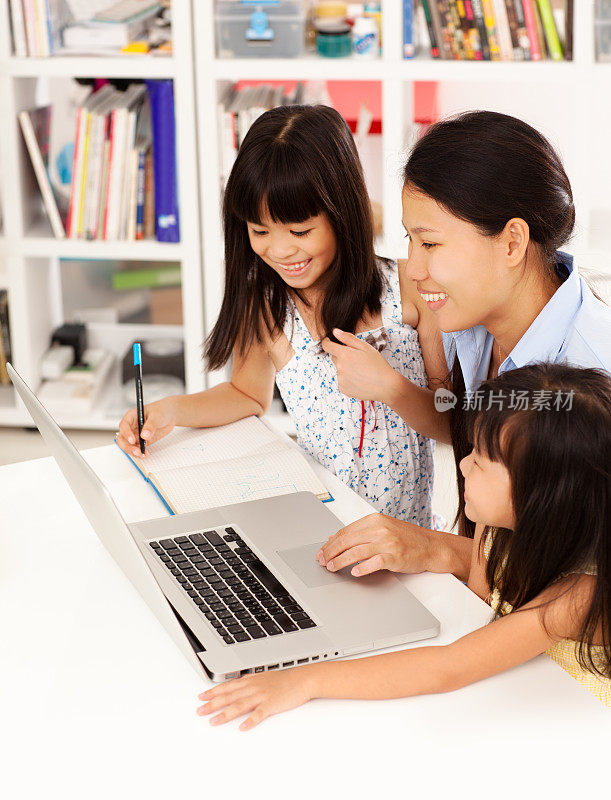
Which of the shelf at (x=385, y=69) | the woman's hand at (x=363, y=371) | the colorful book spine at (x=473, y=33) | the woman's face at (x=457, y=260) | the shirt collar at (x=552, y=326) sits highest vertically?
the colorful book spine at (x=473, y=33)

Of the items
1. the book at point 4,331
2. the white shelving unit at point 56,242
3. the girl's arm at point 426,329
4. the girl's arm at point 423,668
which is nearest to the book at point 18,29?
the white shelving unit at point 56,242

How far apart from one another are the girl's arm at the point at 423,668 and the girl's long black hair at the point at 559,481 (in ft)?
0.06

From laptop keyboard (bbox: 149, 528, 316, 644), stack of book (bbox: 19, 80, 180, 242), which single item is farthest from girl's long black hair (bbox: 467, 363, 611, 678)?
stack of book (bbox: 19, 80, 180, 242)

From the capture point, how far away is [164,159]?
259 centimetres

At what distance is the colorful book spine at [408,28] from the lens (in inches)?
94.7

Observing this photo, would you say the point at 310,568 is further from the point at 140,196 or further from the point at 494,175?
the point at 140,196

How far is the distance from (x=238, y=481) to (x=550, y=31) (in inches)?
63.7

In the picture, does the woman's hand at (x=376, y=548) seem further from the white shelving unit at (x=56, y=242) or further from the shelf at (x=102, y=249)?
the shelf at (x=102, y=249)

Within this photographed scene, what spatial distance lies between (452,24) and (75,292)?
136cm

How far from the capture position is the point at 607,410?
0.92m

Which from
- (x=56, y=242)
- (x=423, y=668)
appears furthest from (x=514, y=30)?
(x=423, y=668)

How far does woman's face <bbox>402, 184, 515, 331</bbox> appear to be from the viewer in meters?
1.17

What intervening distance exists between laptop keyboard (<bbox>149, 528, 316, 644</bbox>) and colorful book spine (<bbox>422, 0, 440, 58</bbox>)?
66.4 inches

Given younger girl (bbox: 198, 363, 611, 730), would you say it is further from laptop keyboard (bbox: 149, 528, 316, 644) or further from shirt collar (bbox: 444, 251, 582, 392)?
shirt collar (bbox: 444, 251, 582, 392)
